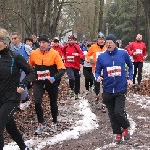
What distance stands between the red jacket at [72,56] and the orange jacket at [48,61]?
197 inches

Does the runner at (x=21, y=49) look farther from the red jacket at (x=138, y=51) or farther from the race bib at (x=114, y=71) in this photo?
the red jacket at (x=138, y=51)

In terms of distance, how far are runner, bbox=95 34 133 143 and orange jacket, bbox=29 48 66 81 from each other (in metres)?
1.02

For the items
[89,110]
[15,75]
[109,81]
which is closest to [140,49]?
[89,110]

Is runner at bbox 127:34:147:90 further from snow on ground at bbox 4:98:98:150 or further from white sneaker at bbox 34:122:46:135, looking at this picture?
white sneaker at bbox 34:122:46:135

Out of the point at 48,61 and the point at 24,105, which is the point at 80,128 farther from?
the point at 24,105

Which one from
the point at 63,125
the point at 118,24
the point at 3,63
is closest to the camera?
the point at 3,63

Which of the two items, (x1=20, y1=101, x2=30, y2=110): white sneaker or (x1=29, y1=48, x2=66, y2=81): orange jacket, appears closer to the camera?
(x1=29, y1=48, x2=66, y2=81): orange jacket

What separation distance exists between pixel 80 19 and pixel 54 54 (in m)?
55.0

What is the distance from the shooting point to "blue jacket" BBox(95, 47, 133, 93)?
7.52 meters

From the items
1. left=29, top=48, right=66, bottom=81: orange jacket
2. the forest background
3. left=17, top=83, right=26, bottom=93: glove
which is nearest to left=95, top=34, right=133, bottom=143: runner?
left=29, top=48, right=66, bottom=81: orange jacket

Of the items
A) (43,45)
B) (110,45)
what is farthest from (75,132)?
(110,45)

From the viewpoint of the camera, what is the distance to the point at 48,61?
27.0 feet

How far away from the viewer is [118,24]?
197ft

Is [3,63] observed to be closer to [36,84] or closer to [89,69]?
[36,84]
